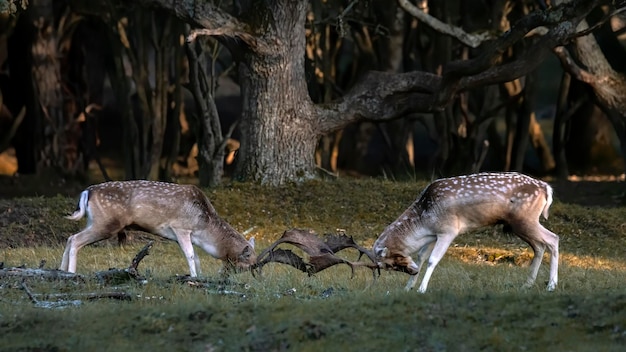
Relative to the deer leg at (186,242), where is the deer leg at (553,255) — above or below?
above

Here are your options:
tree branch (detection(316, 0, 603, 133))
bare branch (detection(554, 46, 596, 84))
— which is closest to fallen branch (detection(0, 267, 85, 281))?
tree branch (detection(316, 0, 603, 133))

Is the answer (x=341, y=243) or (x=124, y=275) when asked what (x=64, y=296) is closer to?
(x=124, y=275)

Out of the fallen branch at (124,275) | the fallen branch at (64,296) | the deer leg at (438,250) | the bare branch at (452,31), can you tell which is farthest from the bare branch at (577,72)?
the fallen branch at (64,296)

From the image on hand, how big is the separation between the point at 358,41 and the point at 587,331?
59.5 feet

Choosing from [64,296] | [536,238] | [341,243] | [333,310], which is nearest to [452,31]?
[536,238]

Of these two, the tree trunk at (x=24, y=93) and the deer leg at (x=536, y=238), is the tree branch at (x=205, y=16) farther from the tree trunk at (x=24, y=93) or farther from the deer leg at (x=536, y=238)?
the tree trunk at (x=24, y=93)

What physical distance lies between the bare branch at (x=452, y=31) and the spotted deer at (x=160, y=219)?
290 inches

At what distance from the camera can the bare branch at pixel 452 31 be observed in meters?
19.3

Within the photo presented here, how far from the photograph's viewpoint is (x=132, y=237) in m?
16.7

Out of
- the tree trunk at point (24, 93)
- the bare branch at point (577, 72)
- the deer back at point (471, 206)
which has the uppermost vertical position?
the bare branch at point (577, 72)

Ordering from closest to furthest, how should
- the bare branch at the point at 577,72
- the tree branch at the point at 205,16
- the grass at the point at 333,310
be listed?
the grass at the point at 333,310 < the tree branch at the point at 205,16 < the bare branch at the point at 577,72

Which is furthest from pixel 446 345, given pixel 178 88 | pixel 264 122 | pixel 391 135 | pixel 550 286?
pixel 391 135

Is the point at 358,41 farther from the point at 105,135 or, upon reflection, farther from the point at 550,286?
the point at 550,286

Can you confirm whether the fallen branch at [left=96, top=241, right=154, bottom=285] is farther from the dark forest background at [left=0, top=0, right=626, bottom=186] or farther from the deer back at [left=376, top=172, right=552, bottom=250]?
the dark forest background at [left=0, top=0, right=626, bottom=186]
